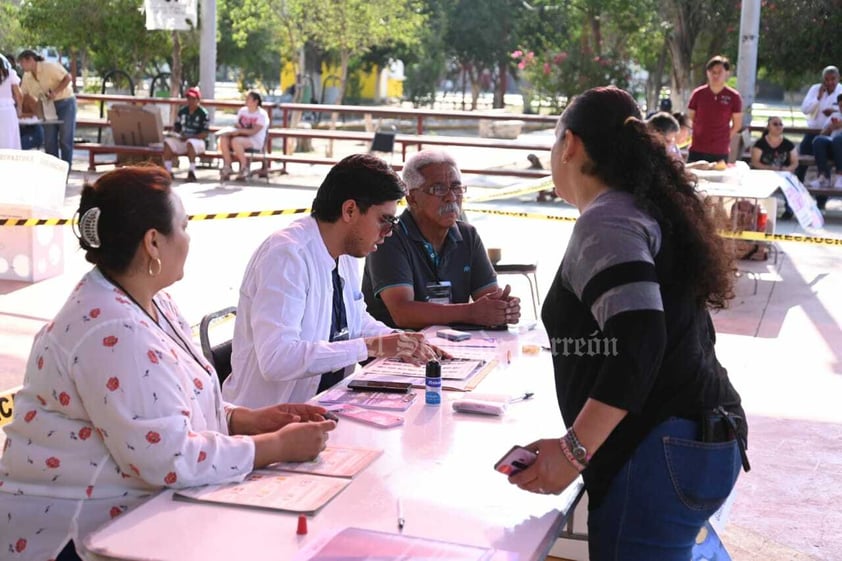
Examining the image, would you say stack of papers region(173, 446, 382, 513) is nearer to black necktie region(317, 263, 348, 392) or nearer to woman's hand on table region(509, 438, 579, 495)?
woman's hand on table region(509, 438, 579, 495)

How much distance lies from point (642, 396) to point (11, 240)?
763 cm

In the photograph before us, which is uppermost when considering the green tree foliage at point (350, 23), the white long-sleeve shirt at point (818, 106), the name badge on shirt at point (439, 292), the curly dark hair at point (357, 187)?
the green tree foliage at point (350, 23)

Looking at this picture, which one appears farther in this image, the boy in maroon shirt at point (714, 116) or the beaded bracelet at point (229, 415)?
the boy in maroon shirt at point (714, 116)

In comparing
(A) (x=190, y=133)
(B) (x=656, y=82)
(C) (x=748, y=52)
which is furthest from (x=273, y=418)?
(B) (x=656, y=82)

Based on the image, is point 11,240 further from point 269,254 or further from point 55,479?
point 55,479

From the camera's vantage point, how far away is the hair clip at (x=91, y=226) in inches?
102

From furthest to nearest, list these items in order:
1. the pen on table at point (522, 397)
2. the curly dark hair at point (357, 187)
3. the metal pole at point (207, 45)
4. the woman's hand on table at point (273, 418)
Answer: the metal pole at point (207, 45), the curly dark hair at point (357, 187), the pen on table at point (522, 397), the woman's hand on table at point (273, 418)

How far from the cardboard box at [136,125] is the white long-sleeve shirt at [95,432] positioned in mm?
15228

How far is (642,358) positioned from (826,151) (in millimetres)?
13112

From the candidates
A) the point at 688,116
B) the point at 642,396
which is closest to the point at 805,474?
the point at 642,396

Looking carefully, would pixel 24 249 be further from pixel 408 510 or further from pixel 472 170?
pixel 472 170

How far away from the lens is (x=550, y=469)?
2.49 m

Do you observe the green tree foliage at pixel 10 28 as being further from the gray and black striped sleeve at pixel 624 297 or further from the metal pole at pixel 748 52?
the gray and black striped sleeve at pixel 624 297

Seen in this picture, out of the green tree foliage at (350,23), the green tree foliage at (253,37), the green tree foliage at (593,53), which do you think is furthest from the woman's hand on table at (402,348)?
the green tree foliage at (350,23)
